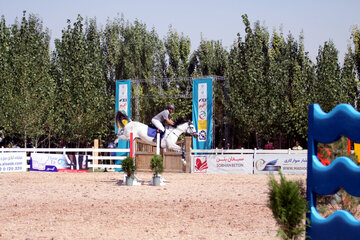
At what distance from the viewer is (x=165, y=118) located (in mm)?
22781

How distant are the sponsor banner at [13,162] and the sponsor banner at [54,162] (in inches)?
18.4

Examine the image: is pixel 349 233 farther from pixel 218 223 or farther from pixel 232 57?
pixel 232 57

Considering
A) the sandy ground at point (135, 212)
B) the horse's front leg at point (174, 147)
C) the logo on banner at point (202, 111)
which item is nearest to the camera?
the sandy ground at point (135, 212)

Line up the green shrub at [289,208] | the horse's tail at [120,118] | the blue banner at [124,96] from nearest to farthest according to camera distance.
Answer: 1. the green shrub at [289,208]
2. the horse's tail at [120,118]
3. the blue banner at [124,96]

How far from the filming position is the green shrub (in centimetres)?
447

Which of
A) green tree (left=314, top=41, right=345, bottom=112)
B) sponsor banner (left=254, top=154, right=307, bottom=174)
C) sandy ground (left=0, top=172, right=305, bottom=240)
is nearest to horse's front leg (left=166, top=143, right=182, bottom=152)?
sponsor banner (left=254, top=154, right=307, bottom=174)

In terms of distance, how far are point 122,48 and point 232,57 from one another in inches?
410

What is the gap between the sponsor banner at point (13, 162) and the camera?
24.0m

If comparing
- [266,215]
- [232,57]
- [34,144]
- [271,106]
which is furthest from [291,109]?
[266,215]

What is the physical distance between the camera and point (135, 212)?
34.5 ft

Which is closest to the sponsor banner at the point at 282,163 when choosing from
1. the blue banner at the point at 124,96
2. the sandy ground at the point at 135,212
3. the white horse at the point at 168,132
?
the white horse at the point at 168,132

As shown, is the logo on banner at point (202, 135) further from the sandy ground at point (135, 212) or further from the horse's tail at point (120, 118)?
the sandy ground at point (135, 212)

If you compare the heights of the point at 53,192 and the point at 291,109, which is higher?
the point at 291,109

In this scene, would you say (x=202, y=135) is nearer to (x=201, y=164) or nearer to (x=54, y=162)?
(x=201, y=164)
